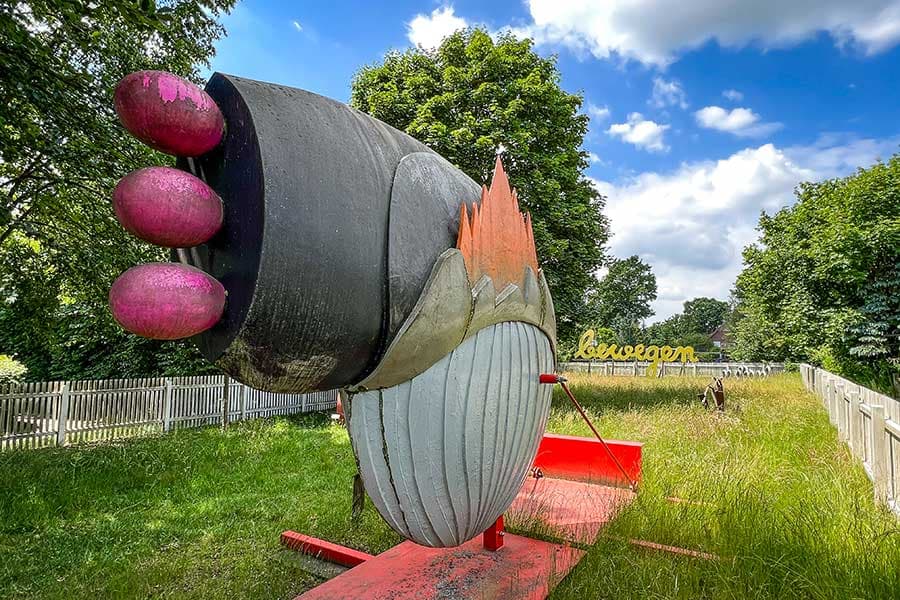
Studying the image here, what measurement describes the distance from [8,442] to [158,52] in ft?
19.5

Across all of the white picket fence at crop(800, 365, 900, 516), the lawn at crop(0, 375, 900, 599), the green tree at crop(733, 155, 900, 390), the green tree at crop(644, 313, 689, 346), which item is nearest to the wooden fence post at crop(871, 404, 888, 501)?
the white picket fence at crop(800, 365, 900, 516)

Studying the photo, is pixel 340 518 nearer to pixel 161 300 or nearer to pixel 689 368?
pixel 161 300

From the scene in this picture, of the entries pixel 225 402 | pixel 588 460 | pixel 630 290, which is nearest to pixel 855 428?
pixel 588 460

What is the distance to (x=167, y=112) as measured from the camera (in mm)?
1363

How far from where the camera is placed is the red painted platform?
273cm

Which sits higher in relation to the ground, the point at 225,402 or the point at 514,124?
the point at 514,124

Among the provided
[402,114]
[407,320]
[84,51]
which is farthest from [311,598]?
[402,114]

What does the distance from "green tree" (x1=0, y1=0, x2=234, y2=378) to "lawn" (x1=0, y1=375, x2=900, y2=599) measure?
→ 2.42m

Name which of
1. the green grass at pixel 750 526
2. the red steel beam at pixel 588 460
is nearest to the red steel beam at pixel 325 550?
the green grass at pixel 750 526

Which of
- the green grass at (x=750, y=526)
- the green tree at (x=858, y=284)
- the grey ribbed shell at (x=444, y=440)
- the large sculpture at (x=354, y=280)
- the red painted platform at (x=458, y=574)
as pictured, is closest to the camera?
the large sculpture at (x=354, y=280)

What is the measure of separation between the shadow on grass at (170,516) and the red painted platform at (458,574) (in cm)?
108

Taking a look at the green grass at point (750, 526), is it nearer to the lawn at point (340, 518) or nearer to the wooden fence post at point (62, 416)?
the lawn at point (340, 518)

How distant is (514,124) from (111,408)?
886cm

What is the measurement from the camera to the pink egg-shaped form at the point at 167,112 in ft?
4.40
